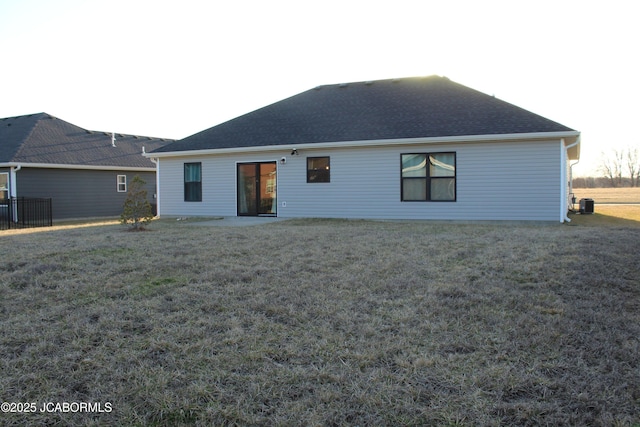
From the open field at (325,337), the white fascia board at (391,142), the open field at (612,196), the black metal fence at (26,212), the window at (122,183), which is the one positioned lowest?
the open field at (325,337)

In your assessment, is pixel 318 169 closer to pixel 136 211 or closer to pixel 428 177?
pixel 428 177

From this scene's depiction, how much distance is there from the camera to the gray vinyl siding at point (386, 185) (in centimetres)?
1268

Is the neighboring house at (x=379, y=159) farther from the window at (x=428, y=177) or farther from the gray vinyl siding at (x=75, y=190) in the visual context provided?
the gray vinyl siding at (x=75, y=190)

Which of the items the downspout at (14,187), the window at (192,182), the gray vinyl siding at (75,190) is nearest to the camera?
the window at (192,182)

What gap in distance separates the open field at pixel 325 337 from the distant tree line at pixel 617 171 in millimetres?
55147

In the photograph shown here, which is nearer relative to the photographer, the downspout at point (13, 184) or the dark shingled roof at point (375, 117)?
the dark shingled roof at point (375, 117)

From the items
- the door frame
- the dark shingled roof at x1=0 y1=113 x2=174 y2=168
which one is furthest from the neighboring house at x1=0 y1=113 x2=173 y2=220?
the door frame

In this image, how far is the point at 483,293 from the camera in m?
5.21

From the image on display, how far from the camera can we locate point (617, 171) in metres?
55.7

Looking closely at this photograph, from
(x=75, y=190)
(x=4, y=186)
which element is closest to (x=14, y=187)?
(x=4, y=186)

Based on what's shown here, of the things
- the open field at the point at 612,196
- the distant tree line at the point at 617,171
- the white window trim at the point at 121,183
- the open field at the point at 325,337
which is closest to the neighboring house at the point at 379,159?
the white window trim at the point at 121,183

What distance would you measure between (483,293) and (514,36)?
30.0 ft

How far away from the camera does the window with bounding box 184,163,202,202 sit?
54.0 feet

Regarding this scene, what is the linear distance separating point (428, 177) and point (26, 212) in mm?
14077
